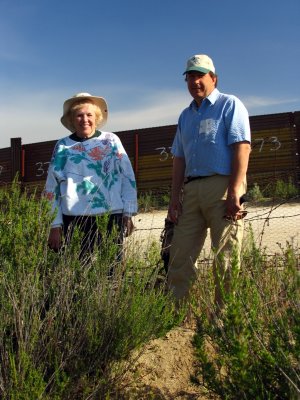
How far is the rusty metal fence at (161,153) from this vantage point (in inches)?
563

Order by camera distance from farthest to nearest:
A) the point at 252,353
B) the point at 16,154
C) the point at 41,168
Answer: the point at 16,154, the point at 41,168, the point at 252,353

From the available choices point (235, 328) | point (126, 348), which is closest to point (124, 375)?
point (126, 348)

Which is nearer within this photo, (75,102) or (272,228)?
(75,102)

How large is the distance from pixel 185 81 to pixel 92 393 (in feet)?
6.82

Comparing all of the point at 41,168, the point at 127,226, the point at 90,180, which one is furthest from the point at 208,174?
the point at 41,168

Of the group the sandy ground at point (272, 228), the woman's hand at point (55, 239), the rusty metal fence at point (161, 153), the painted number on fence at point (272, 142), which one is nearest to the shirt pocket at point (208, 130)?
the woman's hand at point (55, 239)

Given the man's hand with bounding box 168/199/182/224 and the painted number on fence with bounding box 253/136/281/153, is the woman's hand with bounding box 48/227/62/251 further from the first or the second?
the painted number on fence with bounding box 253/136/281/153

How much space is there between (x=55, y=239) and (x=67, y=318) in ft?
2.98

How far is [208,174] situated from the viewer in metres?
3.54

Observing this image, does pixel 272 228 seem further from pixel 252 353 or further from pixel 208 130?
pixel 252 353

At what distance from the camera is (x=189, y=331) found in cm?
356

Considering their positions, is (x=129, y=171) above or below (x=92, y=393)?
above

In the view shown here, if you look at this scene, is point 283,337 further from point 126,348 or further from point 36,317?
point 36,317

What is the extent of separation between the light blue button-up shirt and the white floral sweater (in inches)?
18.7
